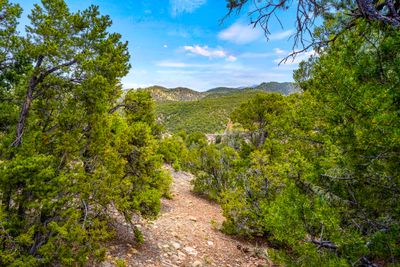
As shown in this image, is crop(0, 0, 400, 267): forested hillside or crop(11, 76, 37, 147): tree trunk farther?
crop(11, 76, 37, 147): tree trunk

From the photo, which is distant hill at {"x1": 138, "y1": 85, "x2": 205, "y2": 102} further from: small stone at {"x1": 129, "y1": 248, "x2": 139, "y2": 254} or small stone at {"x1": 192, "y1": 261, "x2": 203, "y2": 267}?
small stone at {"x1": 192, "y1": 261, "x2": 203, "y2": 267}

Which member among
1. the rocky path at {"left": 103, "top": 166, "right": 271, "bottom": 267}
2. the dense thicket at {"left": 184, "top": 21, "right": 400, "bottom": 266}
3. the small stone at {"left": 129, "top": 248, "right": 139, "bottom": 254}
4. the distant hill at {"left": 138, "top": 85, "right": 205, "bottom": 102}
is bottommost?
the rocky path at {"left": 103, "top": 166, "right": 271, "bottom": 267}

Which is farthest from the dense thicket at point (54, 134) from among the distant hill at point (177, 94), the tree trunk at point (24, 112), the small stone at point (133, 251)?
the distant hill at point (177, 94)

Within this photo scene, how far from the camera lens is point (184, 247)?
738cm

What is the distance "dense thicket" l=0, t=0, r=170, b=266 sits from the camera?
3939mm

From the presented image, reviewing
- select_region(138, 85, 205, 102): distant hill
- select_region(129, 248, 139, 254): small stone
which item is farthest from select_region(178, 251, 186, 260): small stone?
select_region(138, 85, 205, 102): distant hill

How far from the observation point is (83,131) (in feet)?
15.4

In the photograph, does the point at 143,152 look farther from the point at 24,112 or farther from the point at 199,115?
the point at 199,115

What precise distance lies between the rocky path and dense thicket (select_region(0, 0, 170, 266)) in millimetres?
1281

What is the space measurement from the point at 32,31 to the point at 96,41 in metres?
1.04

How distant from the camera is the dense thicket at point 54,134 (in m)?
3.94

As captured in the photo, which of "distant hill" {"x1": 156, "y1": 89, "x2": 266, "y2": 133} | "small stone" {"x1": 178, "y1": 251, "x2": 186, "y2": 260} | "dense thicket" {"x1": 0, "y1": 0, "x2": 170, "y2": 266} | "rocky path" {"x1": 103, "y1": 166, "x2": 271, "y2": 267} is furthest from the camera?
"distant hill" {"x1": 156, "y1": 89, "x2": 266, "y2": 133}

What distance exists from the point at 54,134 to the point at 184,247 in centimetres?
492

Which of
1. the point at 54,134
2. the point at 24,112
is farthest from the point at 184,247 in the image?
the point at 24,112
